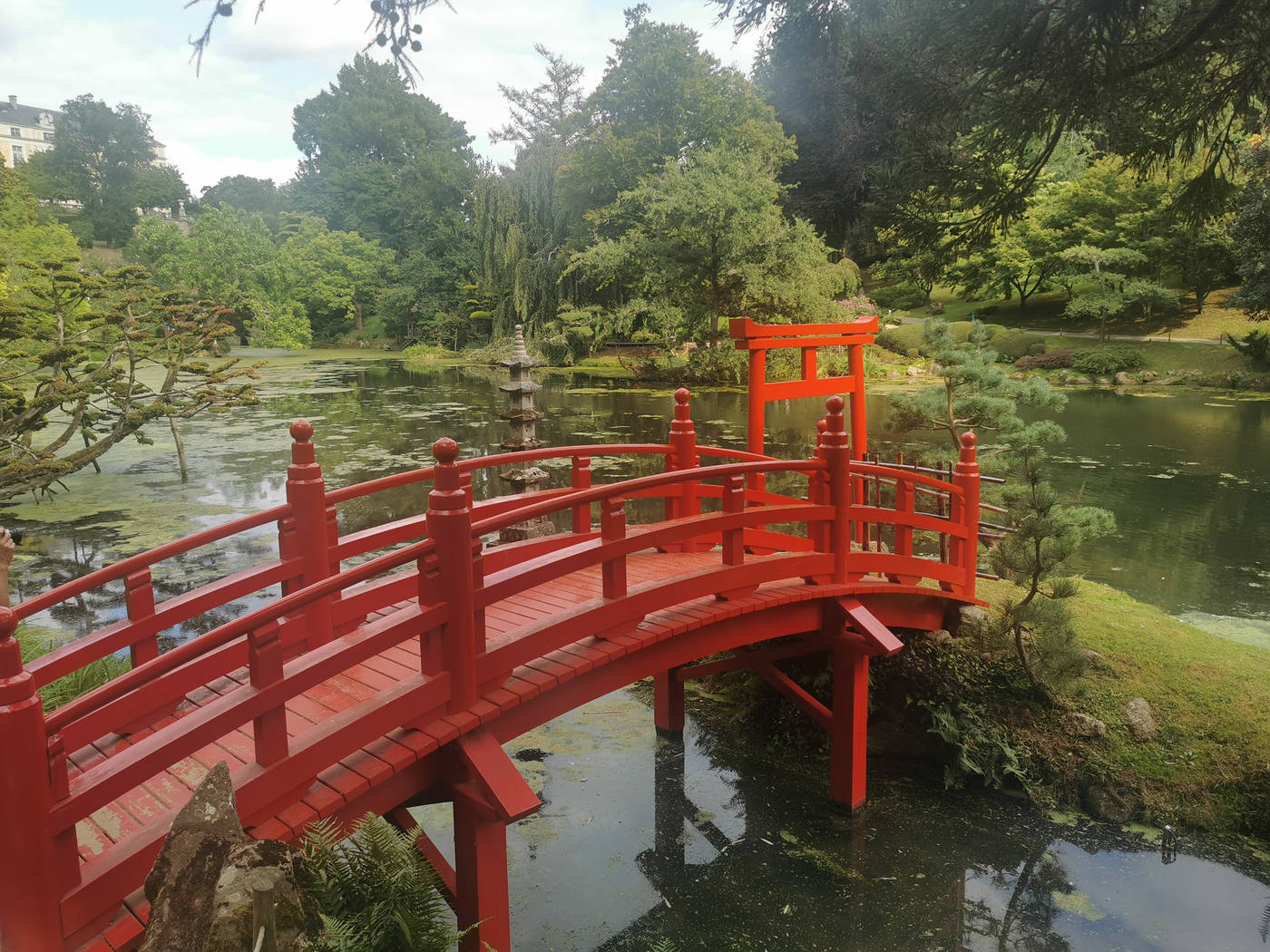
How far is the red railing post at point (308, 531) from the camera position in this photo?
354cm

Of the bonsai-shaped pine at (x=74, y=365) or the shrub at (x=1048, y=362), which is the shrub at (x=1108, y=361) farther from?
the bonsai-shaped pine at (x=74, y=365)

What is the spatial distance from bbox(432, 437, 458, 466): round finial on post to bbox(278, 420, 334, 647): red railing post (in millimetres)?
802

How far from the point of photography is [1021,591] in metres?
6.93

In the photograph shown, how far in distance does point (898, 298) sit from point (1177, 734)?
25.6 meters

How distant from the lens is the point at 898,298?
29.1 meters

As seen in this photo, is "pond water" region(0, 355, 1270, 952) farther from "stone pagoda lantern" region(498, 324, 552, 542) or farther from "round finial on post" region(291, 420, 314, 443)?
"round finial on post" region(291, 420, 314, 443)

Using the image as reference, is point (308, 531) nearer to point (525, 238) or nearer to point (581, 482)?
point (581, 482)

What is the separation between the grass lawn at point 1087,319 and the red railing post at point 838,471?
22529 mm

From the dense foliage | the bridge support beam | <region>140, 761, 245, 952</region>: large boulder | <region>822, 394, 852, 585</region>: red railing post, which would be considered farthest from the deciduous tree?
<region>140, 761, 245, 952</region>: large boulder

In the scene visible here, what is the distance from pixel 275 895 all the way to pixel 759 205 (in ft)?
54.9

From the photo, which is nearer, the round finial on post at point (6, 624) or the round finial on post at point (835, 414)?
the round finial on post at point (6, 624)

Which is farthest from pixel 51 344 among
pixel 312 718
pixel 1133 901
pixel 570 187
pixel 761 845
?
pixel 570 187

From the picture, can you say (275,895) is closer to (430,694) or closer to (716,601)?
(430,694)

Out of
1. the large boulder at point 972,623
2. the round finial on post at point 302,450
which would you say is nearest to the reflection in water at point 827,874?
the large boulder at point 972,623
